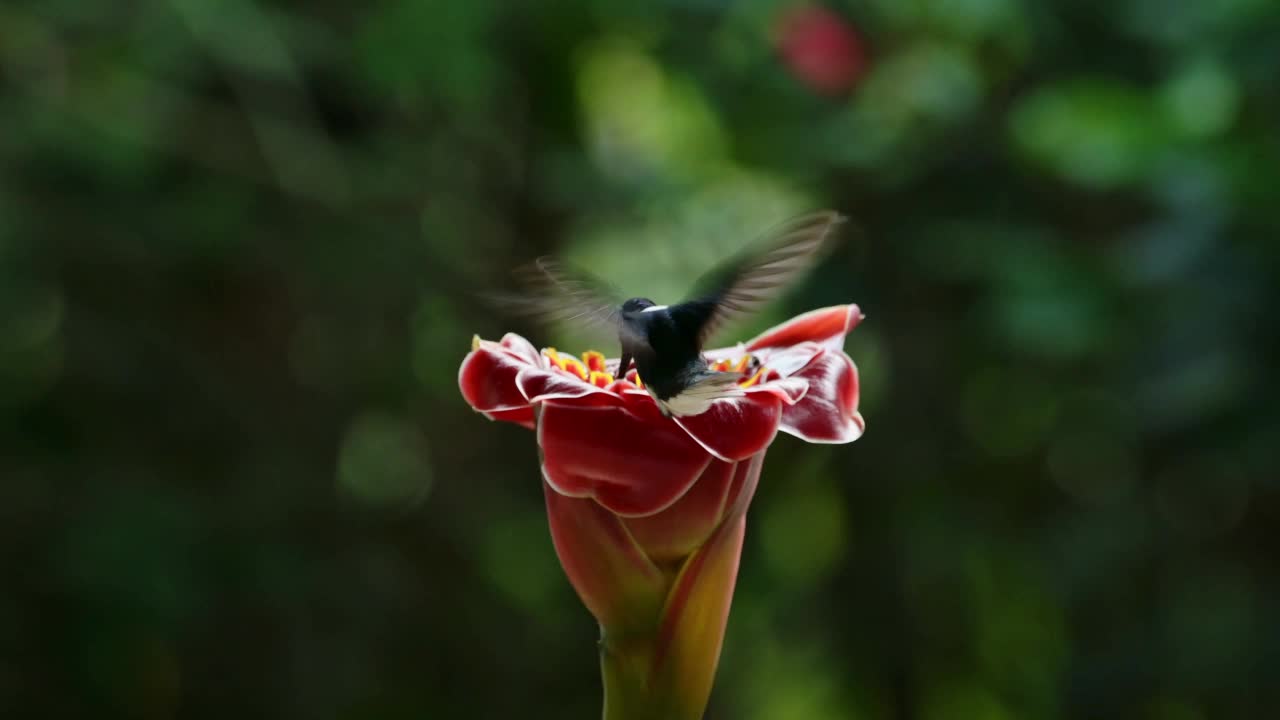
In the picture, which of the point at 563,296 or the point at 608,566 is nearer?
the point at 608,566

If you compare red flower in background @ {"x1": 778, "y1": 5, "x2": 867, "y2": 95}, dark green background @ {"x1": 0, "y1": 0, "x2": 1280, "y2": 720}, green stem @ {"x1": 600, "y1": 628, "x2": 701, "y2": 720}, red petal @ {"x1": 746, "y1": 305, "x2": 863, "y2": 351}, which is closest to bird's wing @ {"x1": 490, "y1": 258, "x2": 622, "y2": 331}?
red petal @ {"x1": 746, "y1": 305, "x2": 863, "y2": 351}

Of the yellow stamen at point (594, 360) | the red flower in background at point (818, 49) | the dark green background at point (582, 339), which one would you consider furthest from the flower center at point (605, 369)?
the red flower in background at point (818, 49)

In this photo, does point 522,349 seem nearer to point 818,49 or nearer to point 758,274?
point 758,274

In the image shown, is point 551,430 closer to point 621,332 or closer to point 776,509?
point 621,332

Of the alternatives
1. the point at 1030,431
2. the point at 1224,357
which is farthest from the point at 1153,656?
the point at 1224,357

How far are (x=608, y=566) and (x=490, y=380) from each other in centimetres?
12

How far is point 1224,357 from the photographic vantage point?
2.12 m

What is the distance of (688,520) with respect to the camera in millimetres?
688

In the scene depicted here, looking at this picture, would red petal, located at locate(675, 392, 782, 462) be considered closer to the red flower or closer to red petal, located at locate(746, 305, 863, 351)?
the red flower

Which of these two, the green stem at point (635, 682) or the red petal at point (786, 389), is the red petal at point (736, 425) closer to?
the red petal at point (786, 389)

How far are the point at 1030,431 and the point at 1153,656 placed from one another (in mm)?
751

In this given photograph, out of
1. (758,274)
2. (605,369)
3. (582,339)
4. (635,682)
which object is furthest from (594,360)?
(582,339)

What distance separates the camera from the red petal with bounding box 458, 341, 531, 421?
2.31ft

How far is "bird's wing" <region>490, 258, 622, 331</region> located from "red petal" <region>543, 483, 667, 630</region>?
0.52 feet
